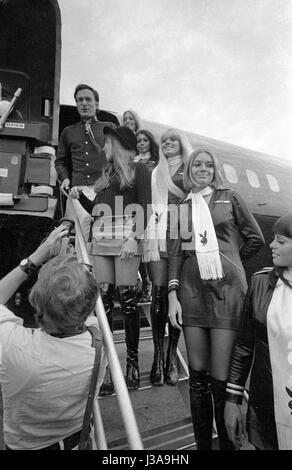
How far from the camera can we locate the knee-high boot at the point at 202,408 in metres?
2.02

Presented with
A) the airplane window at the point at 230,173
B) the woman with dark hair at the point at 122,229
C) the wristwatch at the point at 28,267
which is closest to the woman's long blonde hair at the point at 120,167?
the woman with dark hair at the point at 122,229

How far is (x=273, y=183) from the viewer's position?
957 centimetres

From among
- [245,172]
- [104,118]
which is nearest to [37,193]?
[104,118]

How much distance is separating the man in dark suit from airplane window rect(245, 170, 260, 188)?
6.05 meters

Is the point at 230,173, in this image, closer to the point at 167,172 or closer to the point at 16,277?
the point at 167,172

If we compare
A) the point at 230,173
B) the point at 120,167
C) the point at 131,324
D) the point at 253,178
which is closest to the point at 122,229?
the point at 120,167

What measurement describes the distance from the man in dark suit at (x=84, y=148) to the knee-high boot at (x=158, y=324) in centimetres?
104

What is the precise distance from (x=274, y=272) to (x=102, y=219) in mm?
1403

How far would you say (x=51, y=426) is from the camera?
55.3 inches

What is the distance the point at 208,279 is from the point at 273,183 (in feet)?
26.6

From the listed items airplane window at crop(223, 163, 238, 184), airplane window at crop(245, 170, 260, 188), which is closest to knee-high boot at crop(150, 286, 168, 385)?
airplane window at crop(223, 163, 238, 184)

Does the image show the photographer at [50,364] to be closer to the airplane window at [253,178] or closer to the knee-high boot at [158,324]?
the knee-high boot at [158,324]

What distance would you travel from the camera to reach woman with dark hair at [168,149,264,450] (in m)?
2.00

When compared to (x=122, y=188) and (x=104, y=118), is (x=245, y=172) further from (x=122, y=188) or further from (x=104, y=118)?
(x=122, y=188)
